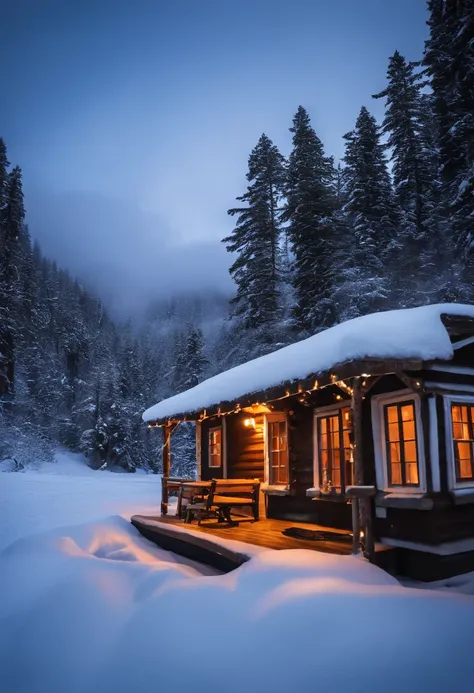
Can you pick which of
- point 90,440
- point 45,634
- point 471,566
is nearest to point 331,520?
point 471,566

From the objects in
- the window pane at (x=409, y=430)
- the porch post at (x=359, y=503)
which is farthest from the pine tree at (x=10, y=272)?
the porch post at (x=359, y=503)

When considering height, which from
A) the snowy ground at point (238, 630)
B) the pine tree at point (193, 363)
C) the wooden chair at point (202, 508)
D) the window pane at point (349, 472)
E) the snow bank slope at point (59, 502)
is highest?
the pine tree at point (193, 363)

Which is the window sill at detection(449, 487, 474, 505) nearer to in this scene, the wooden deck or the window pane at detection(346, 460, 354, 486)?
the wooden deck

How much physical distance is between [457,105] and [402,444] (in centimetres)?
1551

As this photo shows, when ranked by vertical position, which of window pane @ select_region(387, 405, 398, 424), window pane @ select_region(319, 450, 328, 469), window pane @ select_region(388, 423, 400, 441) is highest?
window pane @ select_region(387, 405, 398, 424)

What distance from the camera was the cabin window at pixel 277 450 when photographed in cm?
1148

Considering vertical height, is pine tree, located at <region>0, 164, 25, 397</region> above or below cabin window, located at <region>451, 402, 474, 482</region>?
above

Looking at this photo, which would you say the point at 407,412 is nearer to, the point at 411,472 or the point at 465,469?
the point at 411,472

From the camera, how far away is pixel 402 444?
7988 millimetres

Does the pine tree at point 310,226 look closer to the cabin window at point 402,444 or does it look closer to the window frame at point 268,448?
the window frame at point 268,448

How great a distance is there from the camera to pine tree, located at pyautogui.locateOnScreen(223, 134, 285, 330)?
26.1 m

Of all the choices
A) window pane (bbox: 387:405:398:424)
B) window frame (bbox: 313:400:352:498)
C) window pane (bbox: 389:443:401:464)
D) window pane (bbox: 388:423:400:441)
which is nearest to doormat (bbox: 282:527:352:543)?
window frame (bbox: 313:400:352:498)

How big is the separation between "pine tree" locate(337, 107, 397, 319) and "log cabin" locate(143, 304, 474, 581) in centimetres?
1297

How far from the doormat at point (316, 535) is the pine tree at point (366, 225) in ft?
45.5
